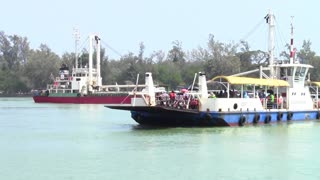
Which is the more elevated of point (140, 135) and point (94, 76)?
point (94, 76)

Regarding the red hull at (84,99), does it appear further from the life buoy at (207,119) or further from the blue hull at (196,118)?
the life buoy at (207,119)

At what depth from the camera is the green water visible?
17.0 meters

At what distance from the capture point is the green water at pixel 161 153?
17000 mm

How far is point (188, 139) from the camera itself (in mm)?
24422

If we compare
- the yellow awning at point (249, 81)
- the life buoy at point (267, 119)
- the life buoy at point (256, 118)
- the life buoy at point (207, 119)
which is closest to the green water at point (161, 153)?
the life buoy at point (207, 119)

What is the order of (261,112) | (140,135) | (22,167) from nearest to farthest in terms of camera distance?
(22,167) → (140,135) → (261,112)

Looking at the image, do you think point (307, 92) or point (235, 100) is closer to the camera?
point (235, 100)

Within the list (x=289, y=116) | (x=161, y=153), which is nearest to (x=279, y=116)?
(x=289, y=116)

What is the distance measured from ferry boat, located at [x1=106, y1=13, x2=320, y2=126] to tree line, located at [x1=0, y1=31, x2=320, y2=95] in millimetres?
52052

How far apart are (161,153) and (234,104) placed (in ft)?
31.6

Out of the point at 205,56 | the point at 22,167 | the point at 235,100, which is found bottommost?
the point at 22,167

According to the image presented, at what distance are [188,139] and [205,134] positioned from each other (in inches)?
80.8

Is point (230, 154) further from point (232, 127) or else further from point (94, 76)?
point (94, 76)

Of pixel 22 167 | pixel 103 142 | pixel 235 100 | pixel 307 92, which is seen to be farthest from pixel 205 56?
pixel 22 167
